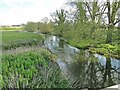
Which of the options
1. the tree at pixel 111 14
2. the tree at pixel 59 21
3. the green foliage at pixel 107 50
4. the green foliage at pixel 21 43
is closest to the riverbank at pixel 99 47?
the green foliage at pixel 107 50

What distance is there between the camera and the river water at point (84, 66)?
2738 mm

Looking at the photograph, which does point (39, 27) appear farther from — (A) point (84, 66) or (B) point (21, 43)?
(A) point (84, 66)

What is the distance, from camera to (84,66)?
9.79 feet

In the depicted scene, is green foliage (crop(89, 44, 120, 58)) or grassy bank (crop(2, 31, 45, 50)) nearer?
grassy bank (crop(2, 31, 45, 50))

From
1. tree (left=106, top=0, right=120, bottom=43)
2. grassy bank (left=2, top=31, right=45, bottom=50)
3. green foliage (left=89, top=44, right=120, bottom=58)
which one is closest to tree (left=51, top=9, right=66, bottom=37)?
grassy bank (left=2, top=31, right=45, bottom=50)

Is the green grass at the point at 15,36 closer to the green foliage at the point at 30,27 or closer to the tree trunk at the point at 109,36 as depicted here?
the green foliage at the point at 30,27

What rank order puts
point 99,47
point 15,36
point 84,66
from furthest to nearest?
1. point 99,47
2. point 84,66
3. point 15,36

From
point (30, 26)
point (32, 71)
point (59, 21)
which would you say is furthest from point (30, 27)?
point (32, 71)

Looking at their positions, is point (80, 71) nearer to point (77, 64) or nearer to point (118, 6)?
point (77, 64)

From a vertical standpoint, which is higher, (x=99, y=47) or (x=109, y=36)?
(x=109, y=36)

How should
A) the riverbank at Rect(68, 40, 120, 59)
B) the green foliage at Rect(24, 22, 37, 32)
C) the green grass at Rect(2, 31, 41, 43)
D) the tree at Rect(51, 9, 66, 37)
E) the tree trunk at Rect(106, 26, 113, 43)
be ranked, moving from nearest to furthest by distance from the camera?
the green grass at Rect(2, 31, 41, 43)
the green foliage at Rect(24, 22, 37, 32)
the tree at Rect(51, 9, 66, 37)
the riverbank at Rect(68, 40, 120, 59)
the tree trunk at Rect(106, 26, 113, 43)

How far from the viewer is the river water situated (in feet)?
8.98

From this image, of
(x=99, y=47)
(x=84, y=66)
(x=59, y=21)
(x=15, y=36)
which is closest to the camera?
(x=15, y=36)

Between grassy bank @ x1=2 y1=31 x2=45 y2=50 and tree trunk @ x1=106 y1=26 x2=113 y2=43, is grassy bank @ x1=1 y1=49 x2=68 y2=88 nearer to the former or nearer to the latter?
grassy bank @ x1=2 y1=31 x2=45 y2=50
